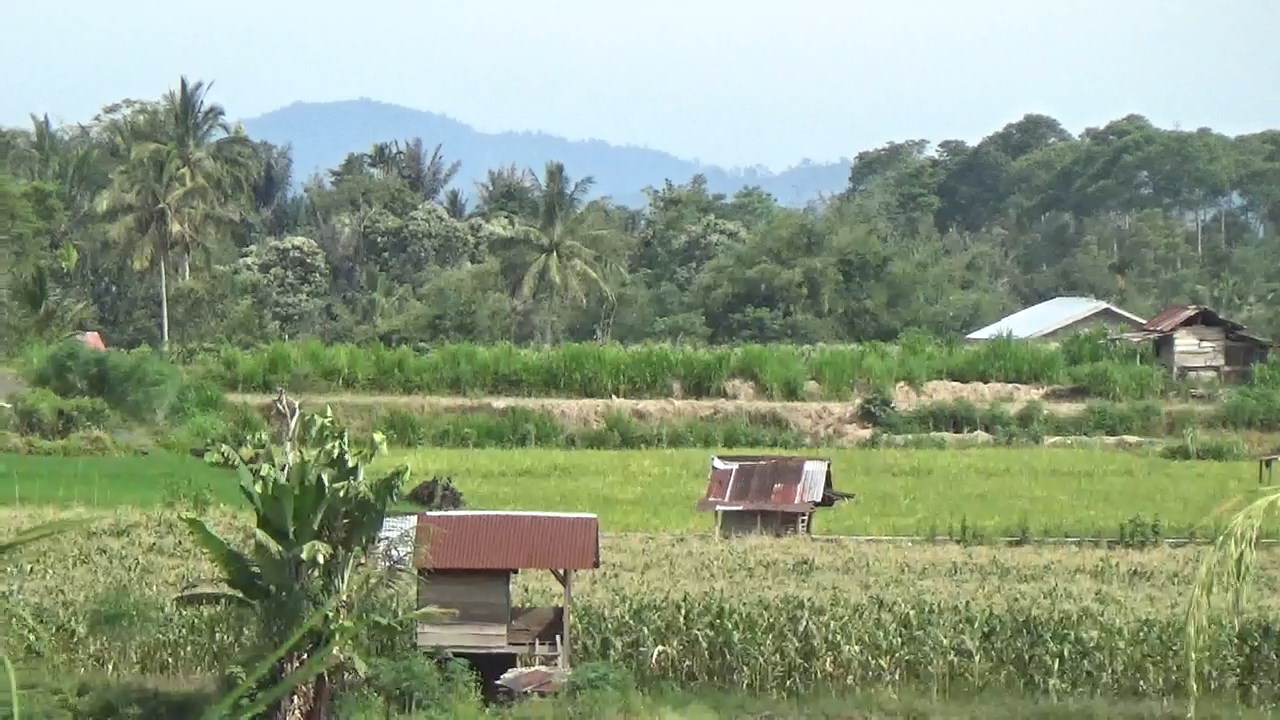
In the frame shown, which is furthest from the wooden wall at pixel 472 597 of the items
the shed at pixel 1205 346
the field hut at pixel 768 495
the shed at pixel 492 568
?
the shed at pixel 1205 346

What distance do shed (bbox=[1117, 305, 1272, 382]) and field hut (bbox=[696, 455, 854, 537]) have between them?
17.0 metres

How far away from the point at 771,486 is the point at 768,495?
13 centimetres

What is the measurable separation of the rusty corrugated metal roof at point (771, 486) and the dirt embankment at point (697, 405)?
36.9 feet

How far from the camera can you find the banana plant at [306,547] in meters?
10.6

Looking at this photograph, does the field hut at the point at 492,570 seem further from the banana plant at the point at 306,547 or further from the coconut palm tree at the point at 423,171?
the coconut palm tree at the point at 423,171

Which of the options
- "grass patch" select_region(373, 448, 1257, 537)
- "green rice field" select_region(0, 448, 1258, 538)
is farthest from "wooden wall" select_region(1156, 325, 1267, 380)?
"grass patch" select_region(373, 448, 1257, 537)

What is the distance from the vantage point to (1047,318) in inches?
1790

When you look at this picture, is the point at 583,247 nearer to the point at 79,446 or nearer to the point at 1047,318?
the point at 1047,318

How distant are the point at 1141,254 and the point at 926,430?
2570cm

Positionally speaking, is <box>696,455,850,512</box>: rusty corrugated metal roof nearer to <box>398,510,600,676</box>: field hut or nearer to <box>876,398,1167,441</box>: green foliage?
<box>398,510,600,676</box>: field hut

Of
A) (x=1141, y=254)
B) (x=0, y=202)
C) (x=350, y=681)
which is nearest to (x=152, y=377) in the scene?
(x=350, y=681)

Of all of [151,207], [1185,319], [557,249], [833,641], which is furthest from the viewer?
[557,249]

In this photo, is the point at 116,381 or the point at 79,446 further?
the point at 116,381

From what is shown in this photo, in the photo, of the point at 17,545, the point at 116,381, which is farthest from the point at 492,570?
the point at 116,381
